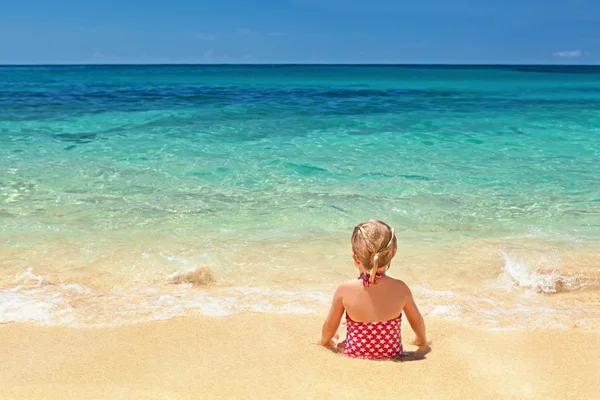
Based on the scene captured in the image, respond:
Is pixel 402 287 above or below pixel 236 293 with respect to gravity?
above

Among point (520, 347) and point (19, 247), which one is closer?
point (520, 347)

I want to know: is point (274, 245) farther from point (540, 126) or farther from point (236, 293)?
point (540, 126)

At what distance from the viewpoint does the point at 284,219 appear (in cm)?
661

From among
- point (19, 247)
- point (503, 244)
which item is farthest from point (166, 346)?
point (503, 244)

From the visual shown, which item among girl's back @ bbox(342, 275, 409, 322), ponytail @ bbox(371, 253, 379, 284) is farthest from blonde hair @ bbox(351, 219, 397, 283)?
girl's back @ bbox(342, 275, 409, 322)

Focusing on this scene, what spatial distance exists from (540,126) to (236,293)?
Result: 12887 millimetres

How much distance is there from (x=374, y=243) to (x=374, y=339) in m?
0.57

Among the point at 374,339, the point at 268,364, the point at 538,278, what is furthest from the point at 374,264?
the point at 538,278

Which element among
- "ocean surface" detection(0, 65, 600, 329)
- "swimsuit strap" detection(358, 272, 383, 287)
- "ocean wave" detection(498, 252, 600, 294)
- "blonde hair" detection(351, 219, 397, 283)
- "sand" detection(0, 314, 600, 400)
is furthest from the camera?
"ocean wave" detection(498, 252, 600, 294)

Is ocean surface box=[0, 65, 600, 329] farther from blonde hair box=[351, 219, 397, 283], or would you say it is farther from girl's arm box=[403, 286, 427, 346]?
blonde hair box=[351, 219, 397, 283]

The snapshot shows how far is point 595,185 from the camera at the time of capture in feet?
Answer: 27.5

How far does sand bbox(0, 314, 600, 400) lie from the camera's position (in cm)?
270

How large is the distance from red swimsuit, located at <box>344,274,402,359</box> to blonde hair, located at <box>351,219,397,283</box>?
17 cm

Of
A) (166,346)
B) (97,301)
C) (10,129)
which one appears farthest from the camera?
(10,129)
